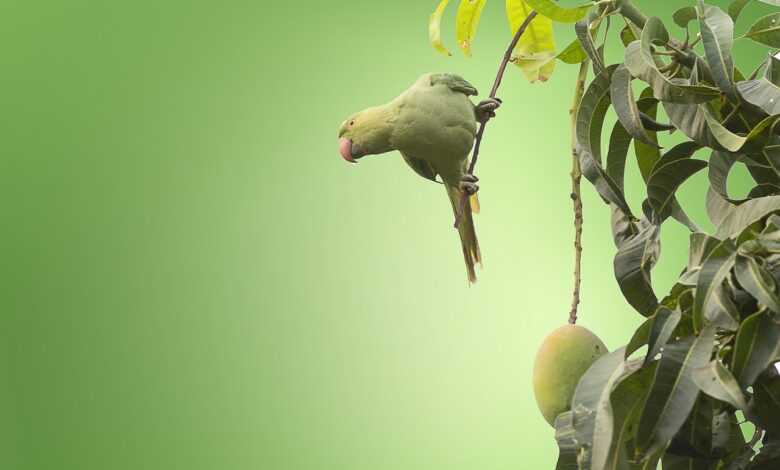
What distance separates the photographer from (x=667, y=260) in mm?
1820

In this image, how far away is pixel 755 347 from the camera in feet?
1.72

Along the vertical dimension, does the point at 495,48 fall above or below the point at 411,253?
above

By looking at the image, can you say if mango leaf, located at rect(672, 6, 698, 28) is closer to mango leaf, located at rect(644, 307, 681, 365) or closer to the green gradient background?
mango leaf, located at rect(644, 307, 681, 365)

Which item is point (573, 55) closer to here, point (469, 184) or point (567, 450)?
point (469, 184)

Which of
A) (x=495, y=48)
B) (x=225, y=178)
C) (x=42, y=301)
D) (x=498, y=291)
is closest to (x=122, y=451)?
(x=42, y=301)

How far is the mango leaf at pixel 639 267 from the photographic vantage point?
0.62 metres

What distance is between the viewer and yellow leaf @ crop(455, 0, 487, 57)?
927 mm

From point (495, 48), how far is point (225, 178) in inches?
23.8

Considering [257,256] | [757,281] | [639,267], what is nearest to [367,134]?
[639,267]

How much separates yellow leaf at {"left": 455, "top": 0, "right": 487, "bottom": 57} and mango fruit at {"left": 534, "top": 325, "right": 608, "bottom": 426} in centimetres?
32

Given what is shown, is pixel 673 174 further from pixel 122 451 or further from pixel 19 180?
pixel 19 180

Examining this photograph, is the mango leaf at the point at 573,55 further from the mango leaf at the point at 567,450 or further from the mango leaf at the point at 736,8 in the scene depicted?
the mango leaf at the point at 567,450

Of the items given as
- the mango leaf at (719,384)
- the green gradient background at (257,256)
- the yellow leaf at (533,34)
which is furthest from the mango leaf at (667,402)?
the green gradient background at (257,256)

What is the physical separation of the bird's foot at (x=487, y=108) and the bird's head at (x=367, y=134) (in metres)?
0.10
